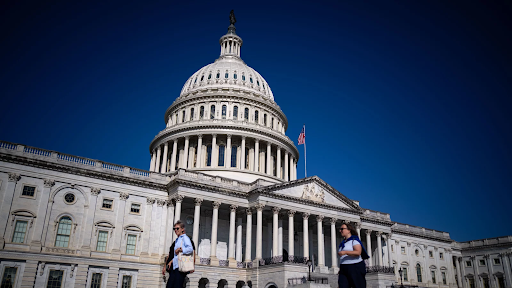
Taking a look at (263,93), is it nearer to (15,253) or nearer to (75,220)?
(75,220)

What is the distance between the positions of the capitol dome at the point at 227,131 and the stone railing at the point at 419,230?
20.1 meters

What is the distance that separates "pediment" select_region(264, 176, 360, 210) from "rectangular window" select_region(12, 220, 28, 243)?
26643mm

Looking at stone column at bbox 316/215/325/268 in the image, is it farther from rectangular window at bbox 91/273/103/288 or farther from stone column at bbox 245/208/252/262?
rectangular window at bbox 91/273/103/288

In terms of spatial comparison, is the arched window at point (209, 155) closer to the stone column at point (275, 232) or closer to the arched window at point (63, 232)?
the stone column at point (275, 232)

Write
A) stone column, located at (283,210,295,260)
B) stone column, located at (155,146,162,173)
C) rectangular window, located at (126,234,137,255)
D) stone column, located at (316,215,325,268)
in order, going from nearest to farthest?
1. rectangular window, located at (126,234,137,255)
2. stone column, located at (283,210,295,260)
3. stone column, located at (316,215,325,268)
4. stone column, located at (155,146,162,173)

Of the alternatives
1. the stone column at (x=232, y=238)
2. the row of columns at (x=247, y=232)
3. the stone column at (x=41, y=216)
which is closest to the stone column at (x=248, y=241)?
the row of columns at (x=247, y=232)

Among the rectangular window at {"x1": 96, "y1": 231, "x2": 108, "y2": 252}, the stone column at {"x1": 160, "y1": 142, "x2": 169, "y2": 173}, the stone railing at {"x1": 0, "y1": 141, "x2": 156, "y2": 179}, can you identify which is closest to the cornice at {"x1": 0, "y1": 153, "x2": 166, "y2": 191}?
the stone railing at {"x1": 0, "y1": 141, "x2": 156, "y2": 179}

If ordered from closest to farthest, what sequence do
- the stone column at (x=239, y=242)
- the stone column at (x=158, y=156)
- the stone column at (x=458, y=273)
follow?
the stone column at (x=239, y=242) < the stone column at (x=158, y=156) < the stone column at (x=458, y=273)

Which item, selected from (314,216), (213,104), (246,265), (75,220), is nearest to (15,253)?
(75,220)

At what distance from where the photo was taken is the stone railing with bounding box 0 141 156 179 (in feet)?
148

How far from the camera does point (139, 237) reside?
161 ft

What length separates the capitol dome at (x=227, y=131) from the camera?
7012cm

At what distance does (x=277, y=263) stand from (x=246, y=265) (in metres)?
5.60

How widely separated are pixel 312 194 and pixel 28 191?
111 ft
